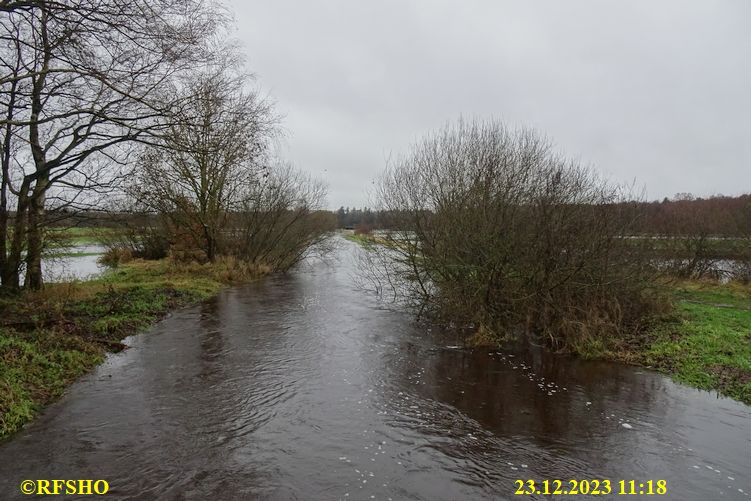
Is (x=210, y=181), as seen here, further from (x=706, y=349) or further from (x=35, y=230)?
(x=706, y=349)

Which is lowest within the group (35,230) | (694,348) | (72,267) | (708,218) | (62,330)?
(72,267)

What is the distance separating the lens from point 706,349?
9695mm

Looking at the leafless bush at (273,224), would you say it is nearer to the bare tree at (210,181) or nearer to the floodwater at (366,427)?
the bare tree at (210,181)

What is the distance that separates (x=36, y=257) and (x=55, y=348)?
16.2 feet

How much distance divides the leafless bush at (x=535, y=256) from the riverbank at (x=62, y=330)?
8250mm

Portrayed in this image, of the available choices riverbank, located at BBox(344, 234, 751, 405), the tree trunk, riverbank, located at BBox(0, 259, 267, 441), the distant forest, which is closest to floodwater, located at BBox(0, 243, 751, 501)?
riverbank, located at BBox(0, 259, 267, 441)

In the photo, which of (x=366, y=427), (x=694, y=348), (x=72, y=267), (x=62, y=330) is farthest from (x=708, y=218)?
(x=72, y=267)

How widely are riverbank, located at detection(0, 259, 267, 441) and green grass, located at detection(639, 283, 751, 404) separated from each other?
11.2 metres

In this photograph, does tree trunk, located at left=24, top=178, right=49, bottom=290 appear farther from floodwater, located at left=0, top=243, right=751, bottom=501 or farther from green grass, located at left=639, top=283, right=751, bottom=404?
green grass, located at left=639, top=283, right=751, bottom=404

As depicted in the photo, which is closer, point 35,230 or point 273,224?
point 35,230

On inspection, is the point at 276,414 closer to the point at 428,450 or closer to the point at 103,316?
the point at 428,450

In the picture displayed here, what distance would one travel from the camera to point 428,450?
5707mm
